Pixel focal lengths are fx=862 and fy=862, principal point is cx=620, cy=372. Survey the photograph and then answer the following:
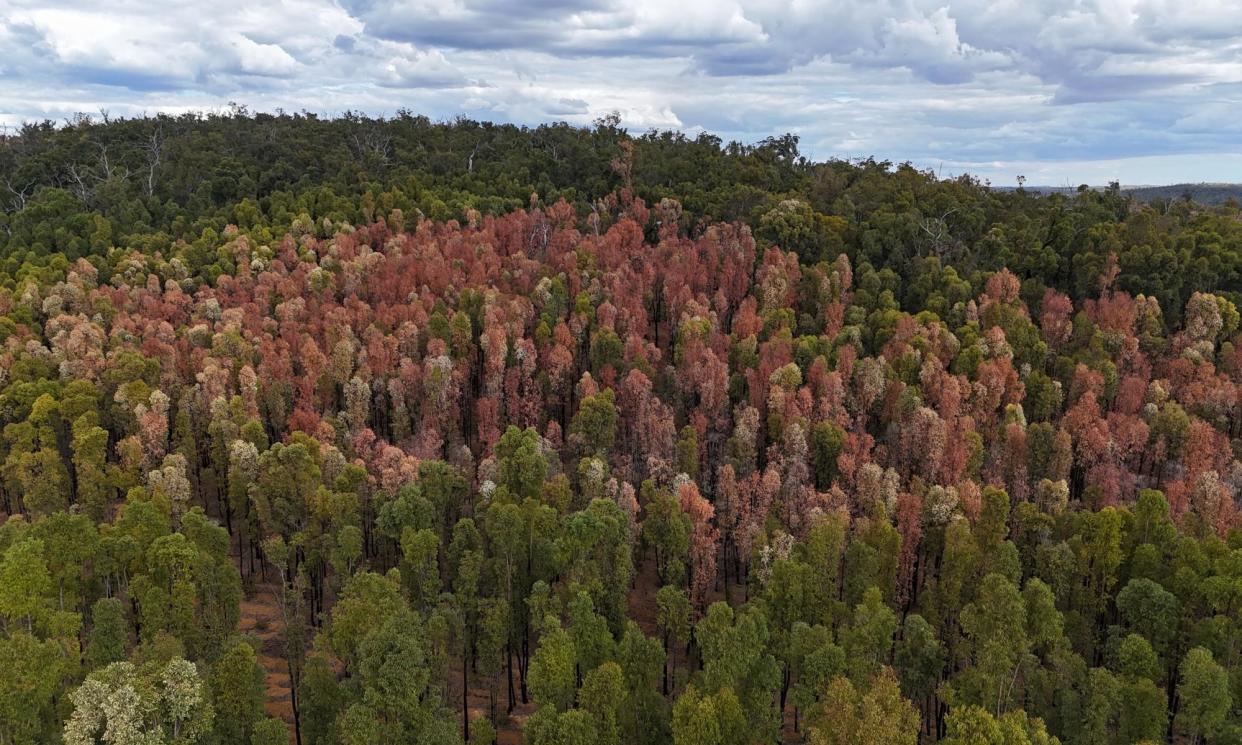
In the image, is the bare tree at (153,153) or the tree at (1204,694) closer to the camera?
the tree at (1204,694)

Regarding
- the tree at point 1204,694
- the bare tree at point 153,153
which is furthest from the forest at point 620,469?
the bare tree at point 153,153

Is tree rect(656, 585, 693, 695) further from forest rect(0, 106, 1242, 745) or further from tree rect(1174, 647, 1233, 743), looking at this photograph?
tree rect(1174, 647, 1233, 743)

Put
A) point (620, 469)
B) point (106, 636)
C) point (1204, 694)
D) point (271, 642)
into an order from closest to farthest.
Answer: point (1204, 694), point (106, 636), point (271, 642), point (620, 469)

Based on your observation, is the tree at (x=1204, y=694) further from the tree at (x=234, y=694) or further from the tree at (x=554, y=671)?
the tree at (x=234, y=694)

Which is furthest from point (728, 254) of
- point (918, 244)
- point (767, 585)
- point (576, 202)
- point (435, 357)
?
point (767, 585)

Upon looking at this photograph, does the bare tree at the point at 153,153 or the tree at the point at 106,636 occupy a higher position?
the bare tree at the point at 153,153

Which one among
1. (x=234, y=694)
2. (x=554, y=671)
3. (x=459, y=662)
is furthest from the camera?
(x=459, y=662)

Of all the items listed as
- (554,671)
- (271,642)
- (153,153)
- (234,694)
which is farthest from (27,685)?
(153,153)

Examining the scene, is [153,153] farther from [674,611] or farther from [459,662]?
[674,611]

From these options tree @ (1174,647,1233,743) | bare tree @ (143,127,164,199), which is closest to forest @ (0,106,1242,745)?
tree @ (1174,647,1233,743)
